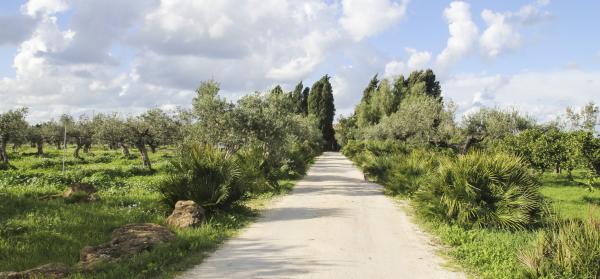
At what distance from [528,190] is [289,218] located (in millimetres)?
5676

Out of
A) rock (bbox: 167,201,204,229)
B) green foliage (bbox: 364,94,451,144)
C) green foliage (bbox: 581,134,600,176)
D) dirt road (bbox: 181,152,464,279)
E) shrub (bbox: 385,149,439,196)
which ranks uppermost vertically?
green foliage (bbox: 364,94,451,144)

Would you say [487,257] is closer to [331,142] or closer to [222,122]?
[222,122]

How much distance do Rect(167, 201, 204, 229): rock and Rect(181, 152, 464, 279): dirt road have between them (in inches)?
43.6

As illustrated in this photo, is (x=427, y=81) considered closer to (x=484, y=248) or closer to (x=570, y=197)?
(x=570, y=197)

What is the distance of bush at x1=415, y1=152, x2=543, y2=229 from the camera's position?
10.0 metres

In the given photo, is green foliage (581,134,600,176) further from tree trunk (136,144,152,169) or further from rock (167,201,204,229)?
tree trunk (136,144,152,169)

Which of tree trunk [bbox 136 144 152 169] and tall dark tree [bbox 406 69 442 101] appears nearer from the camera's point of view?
tree trunk [bbox 136 144 152 169]

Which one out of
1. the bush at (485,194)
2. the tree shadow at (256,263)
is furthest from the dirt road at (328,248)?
the bush at (485,194)

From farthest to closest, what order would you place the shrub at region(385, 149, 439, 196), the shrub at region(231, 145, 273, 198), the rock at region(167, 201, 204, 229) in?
the shrub at region(385, 149, 439, 196)
the shrub at region(231, 145, 273, 198)
the rock at region(167, 201, 204, 229)

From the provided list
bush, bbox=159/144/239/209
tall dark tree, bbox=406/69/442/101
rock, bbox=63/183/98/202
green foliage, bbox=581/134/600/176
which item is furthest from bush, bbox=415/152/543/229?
tall dark tree, bbox=406/69/442/101

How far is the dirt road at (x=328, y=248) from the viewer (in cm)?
688

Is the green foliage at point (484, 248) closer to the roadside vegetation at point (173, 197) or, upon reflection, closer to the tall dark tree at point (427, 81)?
the roadside vegetation at point (173, 197)

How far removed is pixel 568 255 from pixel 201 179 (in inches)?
330

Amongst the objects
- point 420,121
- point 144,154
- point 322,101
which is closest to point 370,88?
point 322,101
